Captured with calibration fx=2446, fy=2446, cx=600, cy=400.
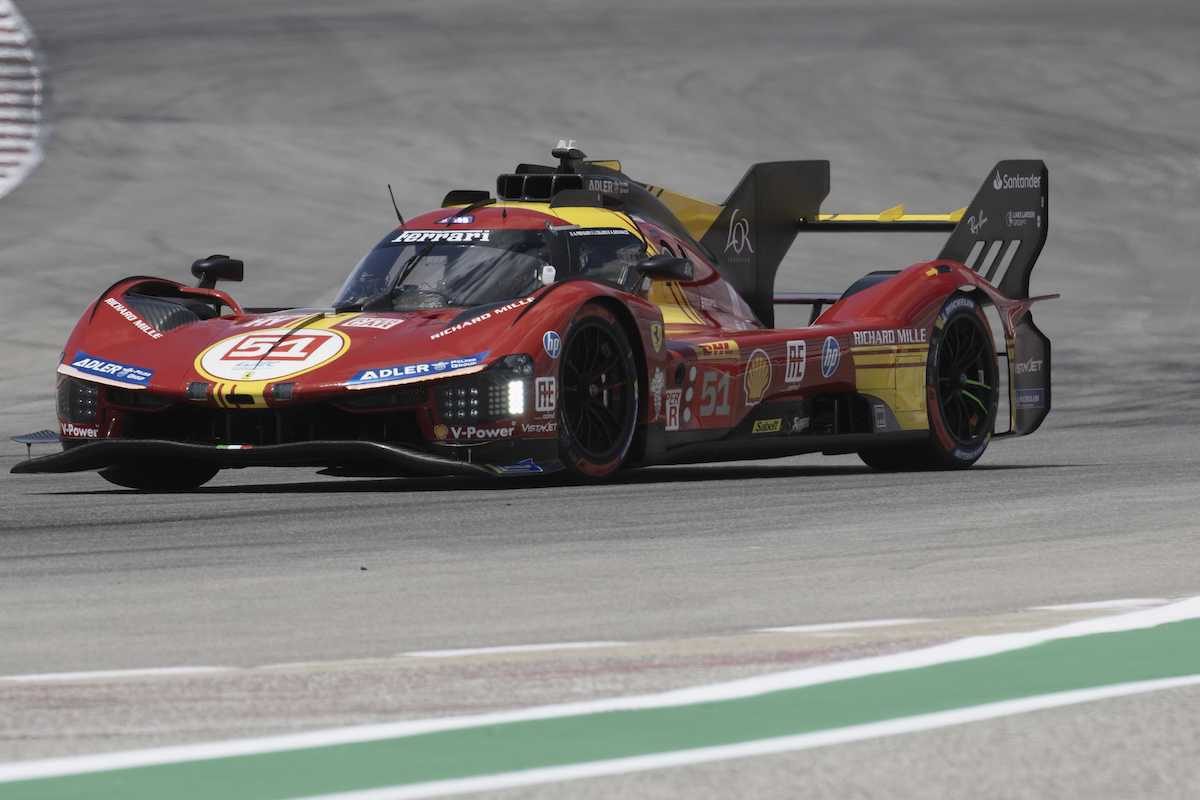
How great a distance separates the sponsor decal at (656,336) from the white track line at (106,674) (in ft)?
19.9

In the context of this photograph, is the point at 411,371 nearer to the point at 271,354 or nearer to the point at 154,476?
the point at 271,354

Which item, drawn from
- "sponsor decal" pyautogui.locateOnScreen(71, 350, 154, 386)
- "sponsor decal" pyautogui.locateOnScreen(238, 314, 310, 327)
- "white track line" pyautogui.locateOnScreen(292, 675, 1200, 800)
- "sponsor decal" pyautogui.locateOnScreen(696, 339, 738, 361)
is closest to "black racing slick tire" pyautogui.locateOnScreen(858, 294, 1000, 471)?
"sponsor decal" pyautogui.locateOnScreen(696, 339, 738, 361)

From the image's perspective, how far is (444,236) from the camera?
39.5ft

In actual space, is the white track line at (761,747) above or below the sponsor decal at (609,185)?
below

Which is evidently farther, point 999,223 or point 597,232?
point 999,223

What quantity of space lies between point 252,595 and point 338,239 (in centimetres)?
2028

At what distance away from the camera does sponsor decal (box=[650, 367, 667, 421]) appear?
1145cm

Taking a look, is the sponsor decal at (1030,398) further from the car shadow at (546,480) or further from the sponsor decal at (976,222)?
the sponsor decal at (976,222)

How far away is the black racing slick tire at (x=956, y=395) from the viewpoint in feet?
43.2

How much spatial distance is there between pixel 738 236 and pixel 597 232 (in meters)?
2.18

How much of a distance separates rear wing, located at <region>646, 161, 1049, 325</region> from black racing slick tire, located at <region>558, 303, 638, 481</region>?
2.91 meters

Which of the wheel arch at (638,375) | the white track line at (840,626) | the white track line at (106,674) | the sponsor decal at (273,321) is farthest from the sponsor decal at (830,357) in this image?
the white track line at (106,674)

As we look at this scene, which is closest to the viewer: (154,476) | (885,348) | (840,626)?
(840,626)

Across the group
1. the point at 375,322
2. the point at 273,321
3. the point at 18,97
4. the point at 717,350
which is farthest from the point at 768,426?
the point at 18,97
